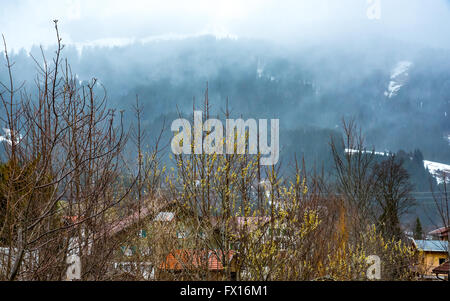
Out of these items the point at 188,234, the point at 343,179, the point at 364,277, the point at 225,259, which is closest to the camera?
the point at 225,259

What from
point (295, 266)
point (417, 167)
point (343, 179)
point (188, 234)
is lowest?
point (295, 266)

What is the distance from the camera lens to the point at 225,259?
680 cm

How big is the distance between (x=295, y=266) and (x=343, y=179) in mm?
7680

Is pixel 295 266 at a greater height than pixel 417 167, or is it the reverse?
pixel 417 167

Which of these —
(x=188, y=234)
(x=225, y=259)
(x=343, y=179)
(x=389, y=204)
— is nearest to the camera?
(x=225, y=259)

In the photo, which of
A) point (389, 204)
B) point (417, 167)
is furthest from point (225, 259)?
point (417, 167)

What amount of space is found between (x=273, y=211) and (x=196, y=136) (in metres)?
1.63

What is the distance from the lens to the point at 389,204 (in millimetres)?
24406
